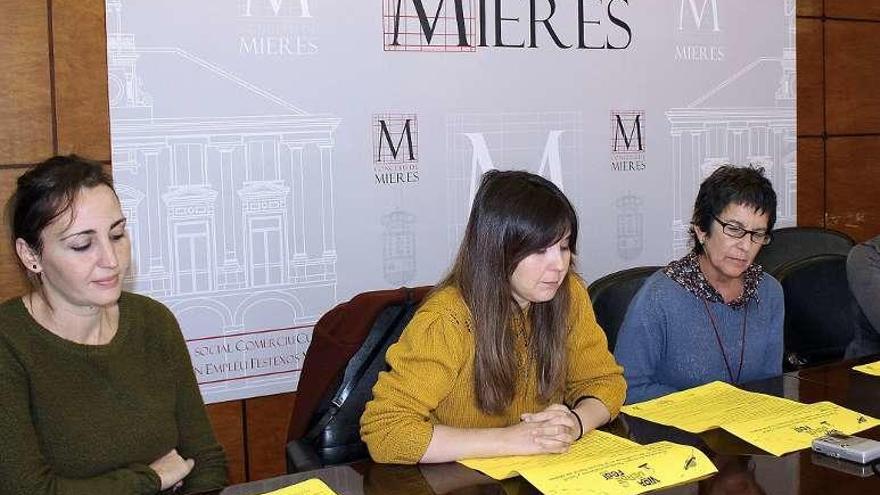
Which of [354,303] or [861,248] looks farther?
[861,248]

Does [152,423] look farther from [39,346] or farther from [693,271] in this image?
[693,271]

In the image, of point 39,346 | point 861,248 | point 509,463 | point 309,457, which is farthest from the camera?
point 861,248

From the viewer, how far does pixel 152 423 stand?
2143mm

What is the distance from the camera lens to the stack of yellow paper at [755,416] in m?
2.01

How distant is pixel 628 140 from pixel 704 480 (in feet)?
7.58

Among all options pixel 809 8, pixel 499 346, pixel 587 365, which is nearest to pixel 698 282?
pixel 587 365

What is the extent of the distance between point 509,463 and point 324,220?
163 centimetres

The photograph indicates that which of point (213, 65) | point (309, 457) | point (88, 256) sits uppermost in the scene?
point (213, 65)

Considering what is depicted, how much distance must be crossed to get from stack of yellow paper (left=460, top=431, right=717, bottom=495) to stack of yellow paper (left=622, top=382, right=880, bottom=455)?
177 millimetres

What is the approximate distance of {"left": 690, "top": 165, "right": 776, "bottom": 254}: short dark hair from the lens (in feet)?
9.07

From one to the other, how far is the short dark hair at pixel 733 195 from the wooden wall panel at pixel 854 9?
6.63ft

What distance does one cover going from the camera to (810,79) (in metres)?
4.44

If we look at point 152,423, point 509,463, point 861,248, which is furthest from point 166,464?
point 861,248

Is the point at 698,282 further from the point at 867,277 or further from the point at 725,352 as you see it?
the point at 867,277
